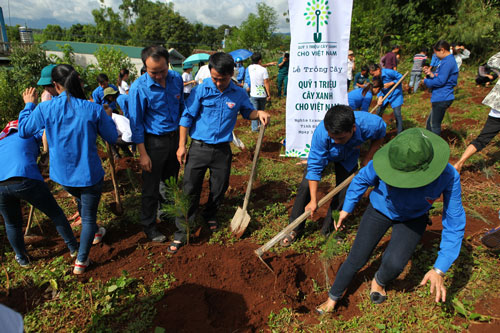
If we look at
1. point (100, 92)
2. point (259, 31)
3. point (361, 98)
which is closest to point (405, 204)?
point (361, 98)

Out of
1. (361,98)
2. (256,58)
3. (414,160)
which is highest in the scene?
(256,58)

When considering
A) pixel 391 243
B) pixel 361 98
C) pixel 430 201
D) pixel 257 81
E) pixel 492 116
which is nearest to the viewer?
pixel 430 201

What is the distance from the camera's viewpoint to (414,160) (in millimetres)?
1723

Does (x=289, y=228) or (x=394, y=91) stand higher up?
(x=394, y=91)

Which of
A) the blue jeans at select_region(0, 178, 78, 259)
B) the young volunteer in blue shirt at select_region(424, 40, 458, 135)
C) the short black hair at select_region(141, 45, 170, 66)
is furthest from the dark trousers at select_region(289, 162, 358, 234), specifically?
the young volunteer in blue shirt at select_region(424, 40, 458, 135)

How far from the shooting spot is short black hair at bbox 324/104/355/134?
7.54 ft

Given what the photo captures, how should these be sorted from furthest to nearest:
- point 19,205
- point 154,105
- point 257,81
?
1. point 257,81
2. point 154,105
3. point 19,205

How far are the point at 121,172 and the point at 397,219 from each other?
14.8 feet

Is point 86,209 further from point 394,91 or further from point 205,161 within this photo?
point 394,91

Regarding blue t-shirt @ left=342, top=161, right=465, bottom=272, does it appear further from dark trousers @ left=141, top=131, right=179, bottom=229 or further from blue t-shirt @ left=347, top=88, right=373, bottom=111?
blue t-shirt @ left=347, top=88, right=373, bottom=111

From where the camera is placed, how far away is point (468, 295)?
2494mm

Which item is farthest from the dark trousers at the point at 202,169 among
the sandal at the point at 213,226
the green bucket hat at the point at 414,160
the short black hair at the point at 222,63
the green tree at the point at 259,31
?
the green tree at the point at 259,31

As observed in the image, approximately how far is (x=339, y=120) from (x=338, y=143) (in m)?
0.35

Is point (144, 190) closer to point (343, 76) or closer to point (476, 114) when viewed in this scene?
point (343, 76)
